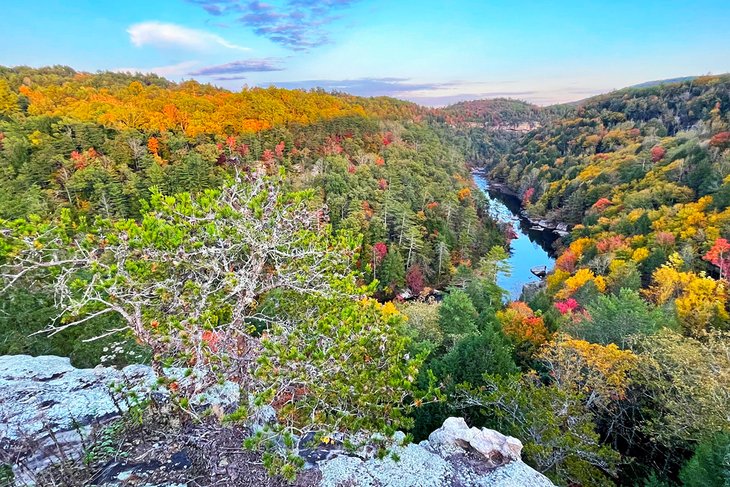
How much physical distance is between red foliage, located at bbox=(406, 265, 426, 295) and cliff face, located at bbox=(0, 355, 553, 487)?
4116 centimetres

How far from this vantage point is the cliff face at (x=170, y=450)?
5.99 metres

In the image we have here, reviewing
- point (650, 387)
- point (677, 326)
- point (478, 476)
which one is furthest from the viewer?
point (677, 326)

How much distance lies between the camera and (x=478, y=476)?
7.55 meters

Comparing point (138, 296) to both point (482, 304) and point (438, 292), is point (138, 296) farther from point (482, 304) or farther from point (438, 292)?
point (438, 292)

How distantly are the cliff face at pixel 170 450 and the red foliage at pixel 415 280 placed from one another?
41155 millimetres

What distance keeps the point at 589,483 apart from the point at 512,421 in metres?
2.63

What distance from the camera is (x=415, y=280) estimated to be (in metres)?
50.1

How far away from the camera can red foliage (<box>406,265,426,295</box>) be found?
163 feet

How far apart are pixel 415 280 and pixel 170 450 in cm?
4483

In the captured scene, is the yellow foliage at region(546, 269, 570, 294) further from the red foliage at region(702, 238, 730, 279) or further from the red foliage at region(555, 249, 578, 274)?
the red foliage at region(702, 238, 730, 279)

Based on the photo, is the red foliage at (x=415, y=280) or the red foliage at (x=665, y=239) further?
the red foliage at (x=415, y=280)

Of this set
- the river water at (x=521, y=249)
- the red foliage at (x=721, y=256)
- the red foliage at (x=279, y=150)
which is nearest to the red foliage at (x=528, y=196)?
the river water at (x=521, y=249)

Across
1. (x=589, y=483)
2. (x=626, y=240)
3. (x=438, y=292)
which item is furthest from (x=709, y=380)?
Result: (x=626, y=240)

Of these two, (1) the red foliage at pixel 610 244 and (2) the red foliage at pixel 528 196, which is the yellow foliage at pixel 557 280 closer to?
(1) the red foliage at pixel 610 244
